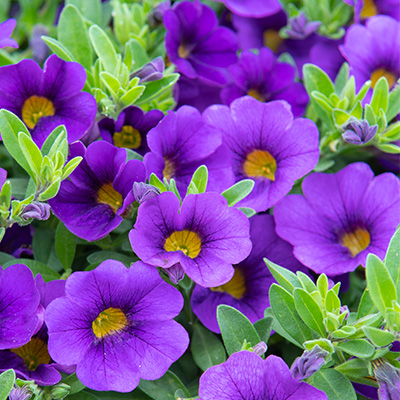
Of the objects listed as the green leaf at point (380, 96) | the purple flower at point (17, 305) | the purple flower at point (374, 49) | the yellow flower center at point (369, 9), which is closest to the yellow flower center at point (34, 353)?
the purple flower at point (17, 305)

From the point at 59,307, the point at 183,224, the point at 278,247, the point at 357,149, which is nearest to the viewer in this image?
the point at 59,307

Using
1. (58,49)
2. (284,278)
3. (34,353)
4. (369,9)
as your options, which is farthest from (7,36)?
(369,9)

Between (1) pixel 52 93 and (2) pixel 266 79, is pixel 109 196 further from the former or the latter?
(2) pixel 266 79

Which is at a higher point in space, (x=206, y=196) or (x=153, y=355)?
(x=206, y=196)

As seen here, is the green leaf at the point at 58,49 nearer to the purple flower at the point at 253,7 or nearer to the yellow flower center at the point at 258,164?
the yellow flower center at the point at 258,164

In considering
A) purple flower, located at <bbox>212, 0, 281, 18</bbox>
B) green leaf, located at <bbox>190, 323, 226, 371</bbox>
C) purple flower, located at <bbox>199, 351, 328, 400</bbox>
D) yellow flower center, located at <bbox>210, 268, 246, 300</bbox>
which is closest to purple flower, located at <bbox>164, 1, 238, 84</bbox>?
purple flower, located at <bbox>212, 0, 281, 18</bbox>

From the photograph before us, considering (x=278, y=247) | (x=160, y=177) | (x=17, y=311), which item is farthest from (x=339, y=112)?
(x=17, y=311)

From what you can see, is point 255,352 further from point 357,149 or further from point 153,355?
point 357,149
